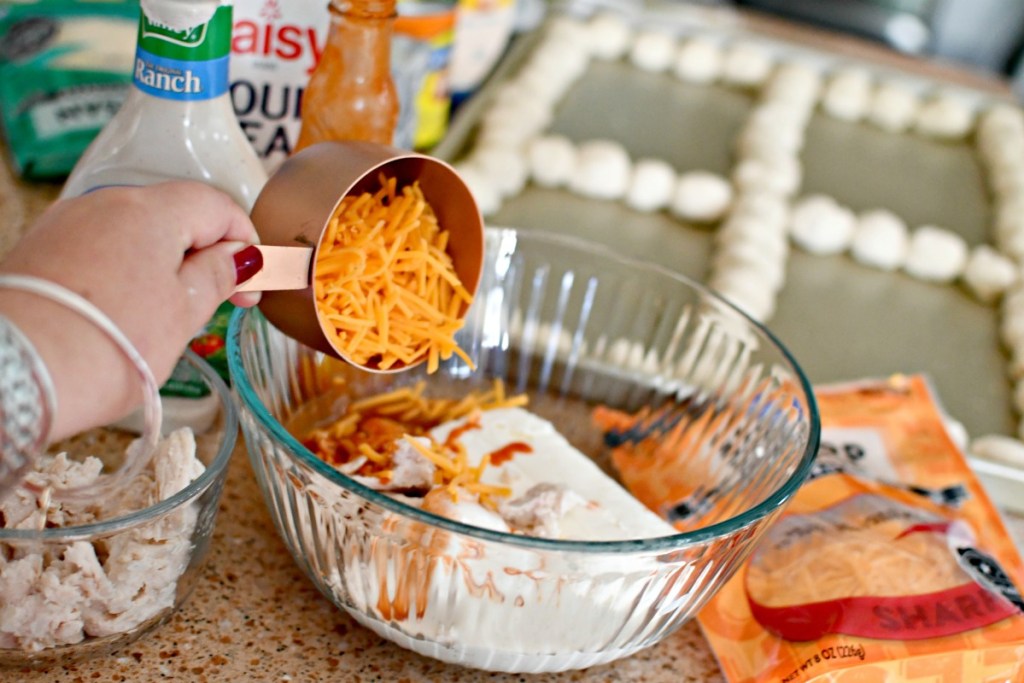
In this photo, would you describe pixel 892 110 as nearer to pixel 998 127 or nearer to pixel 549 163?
pixel 998 127

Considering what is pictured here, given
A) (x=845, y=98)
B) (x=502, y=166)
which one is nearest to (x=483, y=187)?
(x=502, y=166)

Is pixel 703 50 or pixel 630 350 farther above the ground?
pixel 703 50

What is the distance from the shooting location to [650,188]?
4.40ft

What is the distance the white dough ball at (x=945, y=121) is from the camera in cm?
177

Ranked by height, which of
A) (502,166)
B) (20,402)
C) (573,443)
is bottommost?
(573,443)

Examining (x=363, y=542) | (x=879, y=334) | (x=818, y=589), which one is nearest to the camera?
(x=363, y=542)

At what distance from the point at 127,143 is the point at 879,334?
93 cm

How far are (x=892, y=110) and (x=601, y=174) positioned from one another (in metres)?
0.77

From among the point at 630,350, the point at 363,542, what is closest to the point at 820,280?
the point at 630,350

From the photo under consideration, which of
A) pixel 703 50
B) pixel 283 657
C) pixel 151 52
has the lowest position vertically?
pixel 283 657

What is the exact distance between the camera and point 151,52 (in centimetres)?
59

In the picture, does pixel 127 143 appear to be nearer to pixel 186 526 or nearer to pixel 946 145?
pixel 186 526

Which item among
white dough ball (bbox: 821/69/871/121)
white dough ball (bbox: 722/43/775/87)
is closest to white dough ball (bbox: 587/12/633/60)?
white dough ball (bbox: 722/43/775/87)

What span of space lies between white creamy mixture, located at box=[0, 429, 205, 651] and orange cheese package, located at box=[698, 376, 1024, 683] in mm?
374
